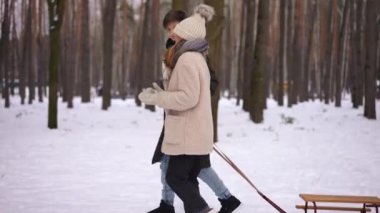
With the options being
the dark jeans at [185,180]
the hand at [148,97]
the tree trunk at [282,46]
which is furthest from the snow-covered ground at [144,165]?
the tree trunk at [282,46]

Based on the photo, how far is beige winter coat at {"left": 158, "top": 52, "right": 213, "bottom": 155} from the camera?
12.0ft

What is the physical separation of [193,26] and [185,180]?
1331 millimetres

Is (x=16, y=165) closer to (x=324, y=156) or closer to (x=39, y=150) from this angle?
(x=39, y=150)

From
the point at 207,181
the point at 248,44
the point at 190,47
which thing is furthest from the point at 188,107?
the point at 248,44

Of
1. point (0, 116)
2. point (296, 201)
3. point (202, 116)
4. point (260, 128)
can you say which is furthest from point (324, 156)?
point (0, 116)

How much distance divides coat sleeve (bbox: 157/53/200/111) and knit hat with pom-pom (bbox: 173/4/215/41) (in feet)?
→ 0.81

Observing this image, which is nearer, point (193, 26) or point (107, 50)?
point (193, 26)

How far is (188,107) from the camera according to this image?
3686 mm

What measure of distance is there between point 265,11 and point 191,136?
11.8 m

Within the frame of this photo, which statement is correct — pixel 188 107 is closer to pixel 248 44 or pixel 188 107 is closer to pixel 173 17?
pixel 173 17

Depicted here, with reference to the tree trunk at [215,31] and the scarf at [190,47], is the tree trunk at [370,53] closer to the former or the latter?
the tree trunk at [215,31]

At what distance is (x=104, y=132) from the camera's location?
1334 centimetres

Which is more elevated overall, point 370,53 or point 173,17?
point 173,17

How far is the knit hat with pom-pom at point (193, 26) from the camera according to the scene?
12.6ft
